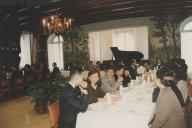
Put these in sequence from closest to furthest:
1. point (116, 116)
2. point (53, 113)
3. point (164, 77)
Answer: point (164, 77) < point (116, 116) < point (53, 113)

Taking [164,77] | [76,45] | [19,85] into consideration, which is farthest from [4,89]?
[164,77]

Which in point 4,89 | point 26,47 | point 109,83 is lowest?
point 4,89

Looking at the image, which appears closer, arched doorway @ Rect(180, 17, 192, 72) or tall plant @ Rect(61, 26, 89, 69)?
arched doorway @ Rect(180, 17, 192, 72)

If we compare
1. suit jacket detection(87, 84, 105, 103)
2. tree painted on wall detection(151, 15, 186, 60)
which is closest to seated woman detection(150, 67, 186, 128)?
suit jacket detection(87, 84, 105, 103)

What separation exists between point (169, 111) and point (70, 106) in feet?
3.97

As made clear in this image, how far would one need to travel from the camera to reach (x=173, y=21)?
13703 mm

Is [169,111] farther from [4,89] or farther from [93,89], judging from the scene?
[4,89]

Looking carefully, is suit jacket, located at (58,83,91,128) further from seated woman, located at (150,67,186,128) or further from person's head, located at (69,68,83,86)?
seated woman, located at (150,67,186,128)

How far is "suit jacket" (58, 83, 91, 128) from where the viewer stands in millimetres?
3551

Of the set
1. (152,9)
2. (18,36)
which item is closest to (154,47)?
(152,9)

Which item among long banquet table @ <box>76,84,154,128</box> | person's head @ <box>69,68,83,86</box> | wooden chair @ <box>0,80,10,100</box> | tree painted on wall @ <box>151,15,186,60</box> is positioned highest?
tree painted on wall @ <box>151,15,186,60</box>

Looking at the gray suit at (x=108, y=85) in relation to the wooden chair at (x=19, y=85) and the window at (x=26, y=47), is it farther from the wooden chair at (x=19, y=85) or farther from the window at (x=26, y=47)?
the window at (x=26, y=47)

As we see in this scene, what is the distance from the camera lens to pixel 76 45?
1647 cm

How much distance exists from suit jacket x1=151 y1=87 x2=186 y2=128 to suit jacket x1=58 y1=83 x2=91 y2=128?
98 centimetres
